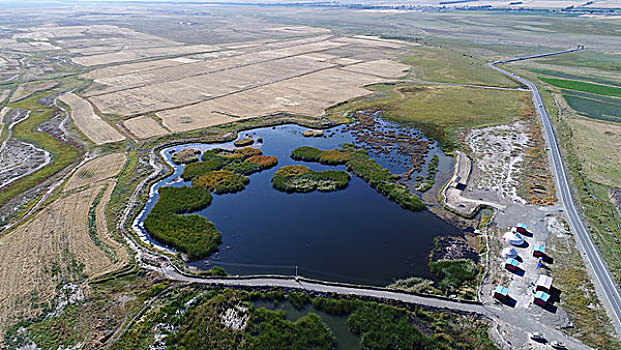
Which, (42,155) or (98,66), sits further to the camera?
(98,66)

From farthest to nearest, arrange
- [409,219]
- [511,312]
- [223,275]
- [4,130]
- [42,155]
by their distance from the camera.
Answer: [4,130] < [42,155] < [409,219] < [223,275] < [511,312]

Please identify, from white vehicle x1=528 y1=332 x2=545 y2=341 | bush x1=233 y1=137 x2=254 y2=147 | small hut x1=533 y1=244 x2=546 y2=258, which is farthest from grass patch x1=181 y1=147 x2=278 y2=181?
white vehicle x1=528 y1=332 x2=545 y2=341

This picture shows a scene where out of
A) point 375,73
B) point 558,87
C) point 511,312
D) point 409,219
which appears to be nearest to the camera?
point 511,312

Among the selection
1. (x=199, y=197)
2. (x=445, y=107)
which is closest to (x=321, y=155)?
(x=199, y=197)

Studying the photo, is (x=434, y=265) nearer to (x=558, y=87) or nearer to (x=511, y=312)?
(x=511, y=312)

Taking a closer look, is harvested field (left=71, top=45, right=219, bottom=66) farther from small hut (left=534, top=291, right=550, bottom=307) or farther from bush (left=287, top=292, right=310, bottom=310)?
small hut (left=534, top=291, right=550, bottom=307)

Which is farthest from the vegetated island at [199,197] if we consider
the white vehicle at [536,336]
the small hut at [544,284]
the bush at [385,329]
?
the small hut at [544,284]

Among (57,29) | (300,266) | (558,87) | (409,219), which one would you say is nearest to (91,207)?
(300,266)
